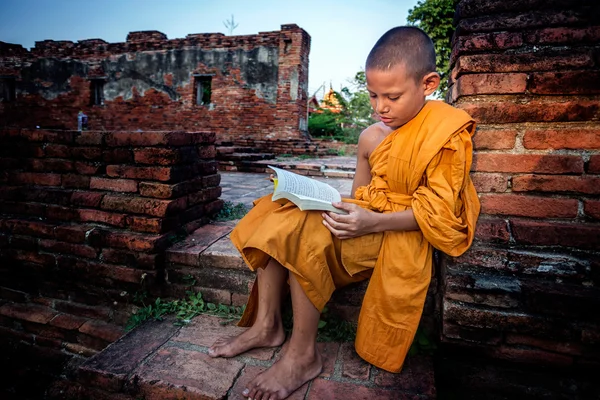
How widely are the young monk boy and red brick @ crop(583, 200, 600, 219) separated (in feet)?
1.20

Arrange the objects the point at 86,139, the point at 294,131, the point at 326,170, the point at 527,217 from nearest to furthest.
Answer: the point at 527,217
the point at 86,139
the point at 326,170
the point at 294,131

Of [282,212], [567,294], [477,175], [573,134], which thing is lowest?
[567,294]

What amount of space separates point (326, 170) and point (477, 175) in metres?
3.41

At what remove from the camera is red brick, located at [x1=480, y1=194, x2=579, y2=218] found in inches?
47.8

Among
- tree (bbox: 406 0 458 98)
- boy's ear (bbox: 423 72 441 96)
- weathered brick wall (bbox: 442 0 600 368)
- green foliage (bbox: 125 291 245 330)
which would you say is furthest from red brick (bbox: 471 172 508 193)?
tree (bbox: 406 0 458 98)

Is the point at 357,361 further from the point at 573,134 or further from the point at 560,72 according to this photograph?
the point at 560,72

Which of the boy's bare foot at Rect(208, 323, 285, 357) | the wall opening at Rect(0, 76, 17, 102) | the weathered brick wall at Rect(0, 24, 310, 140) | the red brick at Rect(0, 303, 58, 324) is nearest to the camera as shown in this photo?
the boy's bare foot at Rect(208, 323, 285, 357)

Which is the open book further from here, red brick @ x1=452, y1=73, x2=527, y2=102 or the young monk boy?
red brick @ x1=452, y1=73, x2=527, y2=102

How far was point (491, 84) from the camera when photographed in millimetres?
1227

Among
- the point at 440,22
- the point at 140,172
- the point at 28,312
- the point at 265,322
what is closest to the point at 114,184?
the point at 140,172

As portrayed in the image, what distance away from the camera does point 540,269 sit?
125 centimetres

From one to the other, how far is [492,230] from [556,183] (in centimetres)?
27

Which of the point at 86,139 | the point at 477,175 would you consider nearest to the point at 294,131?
the point at 86,139

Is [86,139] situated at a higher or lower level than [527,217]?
higher
